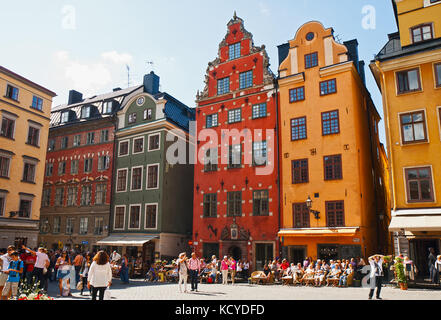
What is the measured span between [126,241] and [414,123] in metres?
23.3

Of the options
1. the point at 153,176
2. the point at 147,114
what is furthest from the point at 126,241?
the point at 147,114

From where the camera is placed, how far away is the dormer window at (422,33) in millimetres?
22250

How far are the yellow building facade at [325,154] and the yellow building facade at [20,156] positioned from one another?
73.4 feet

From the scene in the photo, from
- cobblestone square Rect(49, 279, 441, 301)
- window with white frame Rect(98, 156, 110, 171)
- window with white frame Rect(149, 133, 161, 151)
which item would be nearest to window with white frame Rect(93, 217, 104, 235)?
window with white frame Rect(98, 156, 110, 171)

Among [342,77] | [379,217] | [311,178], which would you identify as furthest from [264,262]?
[342,77]

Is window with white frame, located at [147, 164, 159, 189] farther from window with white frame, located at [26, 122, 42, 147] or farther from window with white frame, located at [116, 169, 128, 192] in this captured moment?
window with white frame, located at [26, 122, 42, 147]

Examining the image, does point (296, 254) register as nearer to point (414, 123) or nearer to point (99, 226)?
point (414, 123)

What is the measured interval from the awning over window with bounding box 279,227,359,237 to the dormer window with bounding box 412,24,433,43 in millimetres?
12149

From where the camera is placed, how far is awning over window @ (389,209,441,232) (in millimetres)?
18763

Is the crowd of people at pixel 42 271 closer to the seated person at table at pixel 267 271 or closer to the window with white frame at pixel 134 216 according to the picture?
the seated person at table at pixel 267 271

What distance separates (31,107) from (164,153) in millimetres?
13558

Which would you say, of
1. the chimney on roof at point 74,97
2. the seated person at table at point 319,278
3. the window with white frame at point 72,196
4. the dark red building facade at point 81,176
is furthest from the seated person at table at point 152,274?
the chimney on roof at point 74,97

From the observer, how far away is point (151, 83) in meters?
37.8
